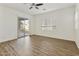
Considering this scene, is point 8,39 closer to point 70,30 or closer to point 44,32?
point 44,32

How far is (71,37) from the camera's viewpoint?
4281 millimetres

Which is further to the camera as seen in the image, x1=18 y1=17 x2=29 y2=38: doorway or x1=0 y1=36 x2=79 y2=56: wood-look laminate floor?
x1=18 y1=17 x2=29 y2=38: doorway

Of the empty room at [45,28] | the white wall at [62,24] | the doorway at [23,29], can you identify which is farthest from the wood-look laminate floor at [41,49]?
the doorway at [23,29]

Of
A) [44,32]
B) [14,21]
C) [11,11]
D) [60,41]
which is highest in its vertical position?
[11,11]

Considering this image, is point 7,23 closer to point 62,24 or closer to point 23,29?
point 23,29

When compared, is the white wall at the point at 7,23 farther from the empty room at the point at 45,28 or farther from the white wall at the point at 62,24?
the white wall at the point at 62,24

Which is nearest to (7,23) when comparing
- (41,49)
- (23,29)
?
(23,29)

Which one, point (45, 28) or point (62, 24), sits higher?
point (62, 24)

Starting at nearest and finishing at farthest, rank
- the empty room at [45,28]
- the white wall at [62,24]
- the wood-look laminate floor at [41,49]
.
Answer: the wood-look laminate floor at [41,49] → the empty room at [45,28] → the white wall at [62,24]

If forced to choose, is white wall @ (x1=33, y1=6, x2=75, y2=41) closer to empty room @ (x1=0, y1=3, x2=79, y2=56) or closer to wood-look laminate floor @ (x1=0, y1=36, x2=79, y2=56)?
empty room @ (x1=0, y1=3, x2=79, y2=56)

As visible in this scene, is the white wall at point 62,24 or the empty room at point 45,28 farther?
the white wall at point 62,24

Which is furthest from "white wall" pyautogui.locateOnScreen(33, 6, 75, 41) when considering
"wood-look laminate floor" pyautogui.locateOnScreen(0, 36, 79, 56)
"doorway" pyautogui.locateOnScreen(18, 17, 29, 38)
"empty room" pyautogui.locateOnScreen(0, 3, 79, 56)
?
"doorway" pyautogui.locateOnScreen(18, 17, 29, 38)

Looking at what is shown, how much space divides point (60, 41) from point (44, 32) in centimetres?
90

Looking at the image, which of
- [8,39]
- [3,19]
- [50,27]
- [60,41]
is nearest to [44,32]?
[50,27]
